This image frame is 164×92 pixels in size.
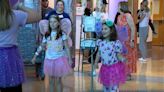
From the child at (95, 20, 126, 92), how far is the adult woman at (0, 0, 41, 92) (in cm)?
197

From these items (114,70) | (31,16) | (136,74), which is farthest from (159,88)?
(31,16)

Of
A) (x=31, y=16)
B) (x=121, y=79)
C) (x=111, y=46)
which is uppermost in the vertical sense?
(x=31, y=16)

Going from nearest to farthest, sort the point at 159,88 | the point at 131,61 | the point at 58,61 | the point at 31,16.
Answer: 1. the point at 31,16
2. the point at 58,61
3. the point at 159,88
4. the point at 131,61

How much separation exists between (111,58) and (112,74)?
213mm

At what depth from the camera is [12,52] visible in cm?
369

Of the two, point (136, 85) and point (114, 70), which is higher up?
point (114, 70)

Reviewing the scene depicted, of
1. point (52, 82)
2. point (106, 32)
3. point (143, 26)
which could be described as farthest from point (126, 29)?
point (143, 26)

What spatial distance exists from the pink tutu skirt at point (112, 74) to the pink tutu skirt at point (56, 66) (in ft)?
2.82

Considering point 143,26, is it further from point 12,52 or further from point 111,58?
point 12,52

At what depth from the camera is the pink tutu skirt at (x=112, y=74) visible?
18.1 ft

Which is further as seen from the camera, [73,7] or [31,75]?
[73,7]

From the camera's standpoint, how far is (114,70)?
217 inches

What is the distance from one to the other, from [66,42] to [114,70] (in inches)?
42.3

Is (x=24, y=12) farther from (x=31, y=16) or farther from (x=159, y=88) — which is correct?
(x=159, y=88)
